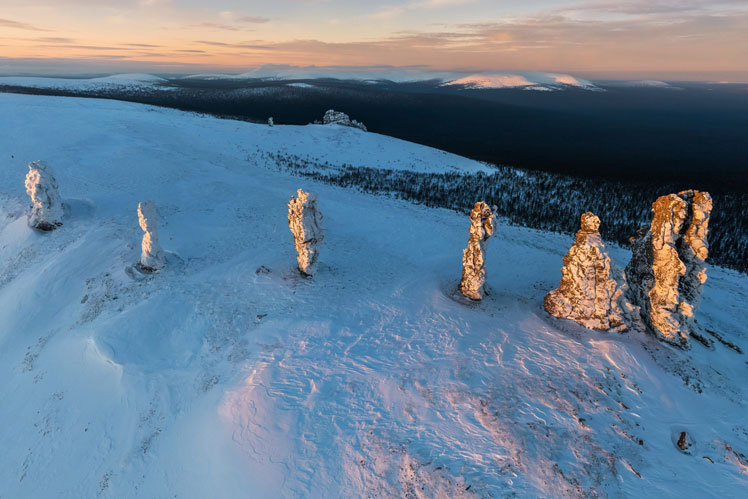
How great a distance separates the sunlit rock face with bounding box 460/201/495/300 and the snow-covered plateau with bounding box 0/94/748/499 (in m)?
0.86

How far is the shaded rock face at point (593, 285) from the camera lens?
1972 centimetres

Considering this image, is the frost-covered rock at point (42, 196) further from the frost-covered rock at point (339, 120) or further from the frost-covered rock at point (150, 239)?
the frost-covered rock at point (339, 120)

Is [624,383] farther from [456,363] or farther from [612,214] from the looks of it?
[612,214]

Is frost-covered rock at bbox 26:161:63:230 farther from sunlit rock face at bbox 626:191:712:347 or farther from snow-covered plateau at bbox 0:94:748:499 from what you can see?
sunlit rock face at bbox 626:191:712:347

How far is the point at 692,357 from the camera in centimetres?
1878

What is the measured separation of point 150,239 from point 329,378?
14.9 metres

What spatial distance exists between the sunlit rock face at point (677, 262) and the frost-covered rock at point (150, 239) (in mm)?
28177

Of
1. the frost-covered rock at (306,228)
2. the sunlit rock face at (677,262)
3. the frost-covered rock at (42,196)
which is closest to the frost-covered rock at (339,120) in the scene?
the frost-covered rock at (42,196)

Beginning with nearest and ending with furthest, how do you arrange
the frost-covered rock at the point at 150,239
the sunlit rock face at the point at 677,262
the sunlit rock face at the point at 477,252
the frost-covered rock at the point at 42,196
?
the sunlit rock face at the point at 677,262, the sunlit rock face at the point at 477,252, the frost-covered rock at the point at 150,239, the frost-covered rock at the point at 42,196

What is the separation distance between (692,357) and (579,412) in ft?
27.2

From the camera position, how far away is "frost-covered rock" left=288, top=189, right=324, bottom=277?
23406mm

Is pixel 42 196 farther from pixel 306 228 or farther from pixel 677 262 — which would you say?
pixel 677 262

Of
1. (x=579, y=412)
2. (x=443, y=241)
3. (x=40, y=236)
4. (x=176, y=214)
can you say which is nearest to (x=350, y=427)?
(x=579, y=412)

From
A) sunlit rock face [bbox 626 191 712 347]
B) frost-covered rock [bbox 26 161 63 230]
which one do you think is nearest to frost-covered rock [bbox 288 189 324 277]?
sunlit rock face [bbox 626 191 712 347]
